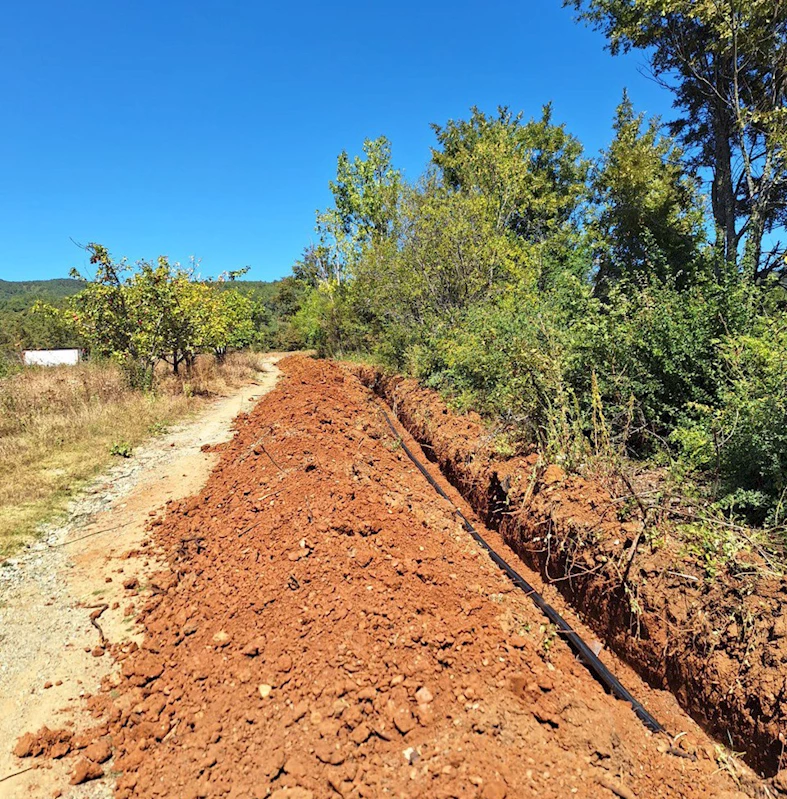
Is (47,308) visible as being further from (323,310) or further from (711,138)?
(711,138)

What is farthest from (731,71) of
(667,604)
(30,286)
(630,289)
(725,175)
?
(30,286)

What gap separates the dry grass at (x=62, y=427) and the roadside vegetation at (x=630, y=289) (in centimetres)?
599

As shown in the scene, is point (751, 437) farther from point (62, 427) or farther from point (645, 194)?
point (645, 194)

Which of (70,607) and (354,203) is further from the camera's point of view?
(354,203)

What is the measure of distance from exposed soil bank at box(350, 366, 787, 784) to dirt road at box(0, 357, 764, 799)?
0.21 m

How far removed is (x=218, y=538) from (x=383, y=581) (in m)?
1.94

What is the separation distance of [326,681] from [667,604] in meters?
2.43

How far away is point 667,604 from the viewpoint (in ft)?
10.7

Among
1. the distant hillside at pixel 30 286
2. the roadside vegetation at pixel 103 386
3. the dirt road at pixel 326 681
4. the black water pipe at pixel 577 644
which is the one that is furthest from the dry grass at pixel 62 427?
the distant hillside at pixel 30 286

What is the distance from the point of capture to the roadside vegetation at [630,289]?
424cm

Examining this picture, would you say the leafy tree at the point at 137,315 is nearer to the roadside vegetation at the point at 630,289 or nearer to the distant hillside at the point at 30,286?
the roadside vegetation at the point at 630,289

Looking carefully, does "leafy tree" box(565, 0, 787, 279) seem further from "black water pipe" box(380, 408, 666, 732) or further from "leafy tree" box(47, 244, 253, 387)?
"leafy tree" box(47, 244, 253, 387)

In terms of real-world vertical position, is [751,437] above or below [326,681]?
above

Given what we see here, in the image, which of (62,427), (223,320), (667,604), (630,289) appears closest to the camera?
(667,604)
